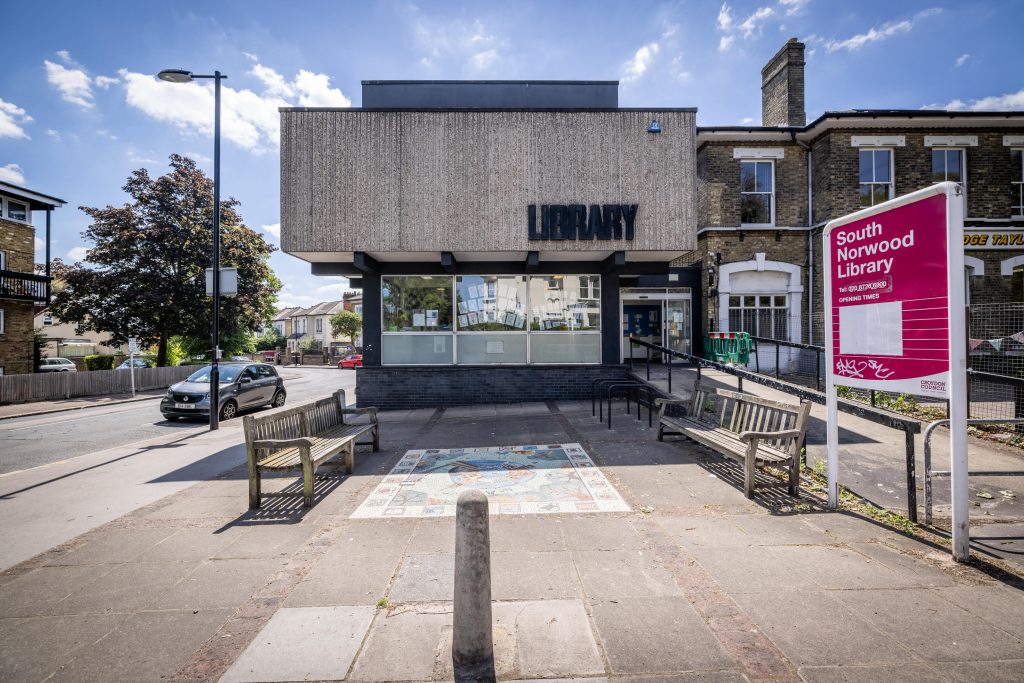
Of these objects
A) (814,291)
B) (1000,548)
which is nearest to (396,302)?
(1000,548)

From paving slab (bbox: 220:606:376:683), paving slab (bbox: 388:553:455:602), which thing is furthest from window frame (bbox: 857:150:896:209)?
paving slab (bbox: 220:606:376:683)

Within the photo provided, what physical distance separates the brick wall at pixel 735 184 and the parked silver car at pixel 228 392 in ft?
53.3

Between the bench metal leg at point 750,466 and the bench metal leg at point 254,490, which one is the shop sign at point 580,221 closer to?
the bench metal leg at point 750,466

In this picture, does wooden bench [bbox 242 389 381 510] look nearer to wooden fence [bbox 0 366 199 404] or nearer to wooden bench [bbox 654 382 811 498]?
wooden bench [bbox 654 382 811 498]

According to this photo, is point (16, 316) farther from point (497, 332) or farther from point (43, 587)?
point (43, 587)

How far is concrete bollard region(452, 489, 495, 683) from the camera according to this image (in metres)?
2.52

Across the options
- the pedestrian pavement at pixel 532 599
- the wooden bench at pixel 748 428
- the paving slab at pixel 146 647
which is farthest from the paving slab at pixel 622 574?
the paving slab at pixel 146 647

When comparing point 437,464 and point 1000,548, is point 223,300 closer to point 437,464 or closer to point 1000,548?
point 437,464

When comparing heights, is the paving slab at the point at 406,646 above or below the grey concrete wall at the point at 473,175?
below

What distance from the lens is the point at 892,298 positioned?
14.4ft

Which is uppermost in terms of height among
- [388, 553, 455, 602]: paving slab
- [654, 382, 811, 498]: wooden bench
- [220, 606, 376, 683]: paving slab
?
[654, 382, 811, 498]: wooden bench

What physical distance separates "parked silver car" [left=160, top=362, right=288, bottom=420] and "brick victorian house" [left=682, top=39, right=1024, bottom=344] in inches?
607

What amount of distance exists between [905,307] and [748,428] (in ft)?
8.20

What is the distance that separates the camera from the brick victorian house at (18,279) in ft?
71.8
